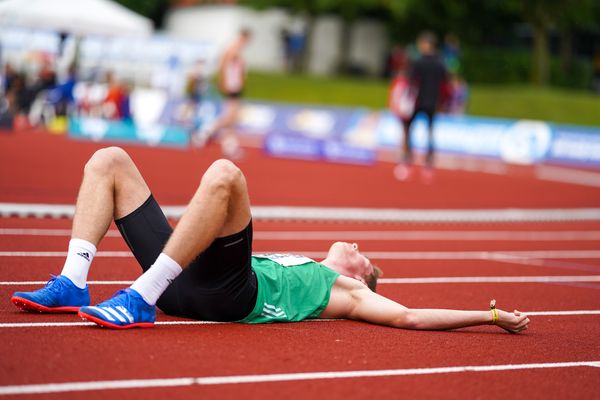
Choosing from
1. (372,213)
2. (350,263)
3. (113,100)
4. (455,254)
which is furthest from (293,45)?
(350,263)

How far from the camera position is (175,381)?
428cm

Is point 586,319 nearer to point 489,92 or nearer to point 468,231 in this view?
point 468,231

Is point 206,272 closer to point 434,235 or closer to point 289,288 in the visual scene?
point 289,288

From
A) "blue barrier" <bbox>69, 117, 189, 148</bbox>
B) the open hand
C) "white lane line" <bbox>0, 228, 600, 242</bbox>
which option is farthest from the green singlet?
"blue barrier" <bbox>69, 117, 189, 148</bbox>

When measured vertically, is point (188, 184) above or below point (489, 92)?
below

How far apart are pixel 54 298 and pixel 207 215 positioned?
938 mm

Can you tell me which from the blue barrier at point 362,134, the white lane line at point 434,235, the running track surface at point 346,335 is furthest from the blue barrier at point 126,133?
the white lane line at point 434,235

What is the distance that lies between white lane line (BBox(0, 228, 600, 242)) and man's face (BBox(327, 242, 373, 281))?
12.7 ft

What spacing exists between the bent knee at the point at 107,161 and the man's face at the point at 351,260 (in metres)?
1.23

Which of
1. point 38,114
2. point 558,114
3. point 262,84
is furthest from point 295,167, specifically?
point 262,84

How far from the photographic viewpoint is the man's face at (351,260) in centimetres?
565

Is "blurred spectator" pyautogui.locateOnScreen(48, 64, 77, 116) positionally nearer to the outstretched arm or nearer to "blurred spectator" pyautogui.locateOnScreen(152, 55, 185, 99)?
"blurred spectator" pyautogui.locateOnScreen(152, 55, 185, 99)

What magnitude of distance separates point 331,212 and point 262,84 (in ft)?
102

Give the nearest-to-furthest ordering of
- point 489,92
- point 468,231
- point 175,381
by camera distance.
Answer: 1. point 175,381
2. point 468,231
3. point 489,92
